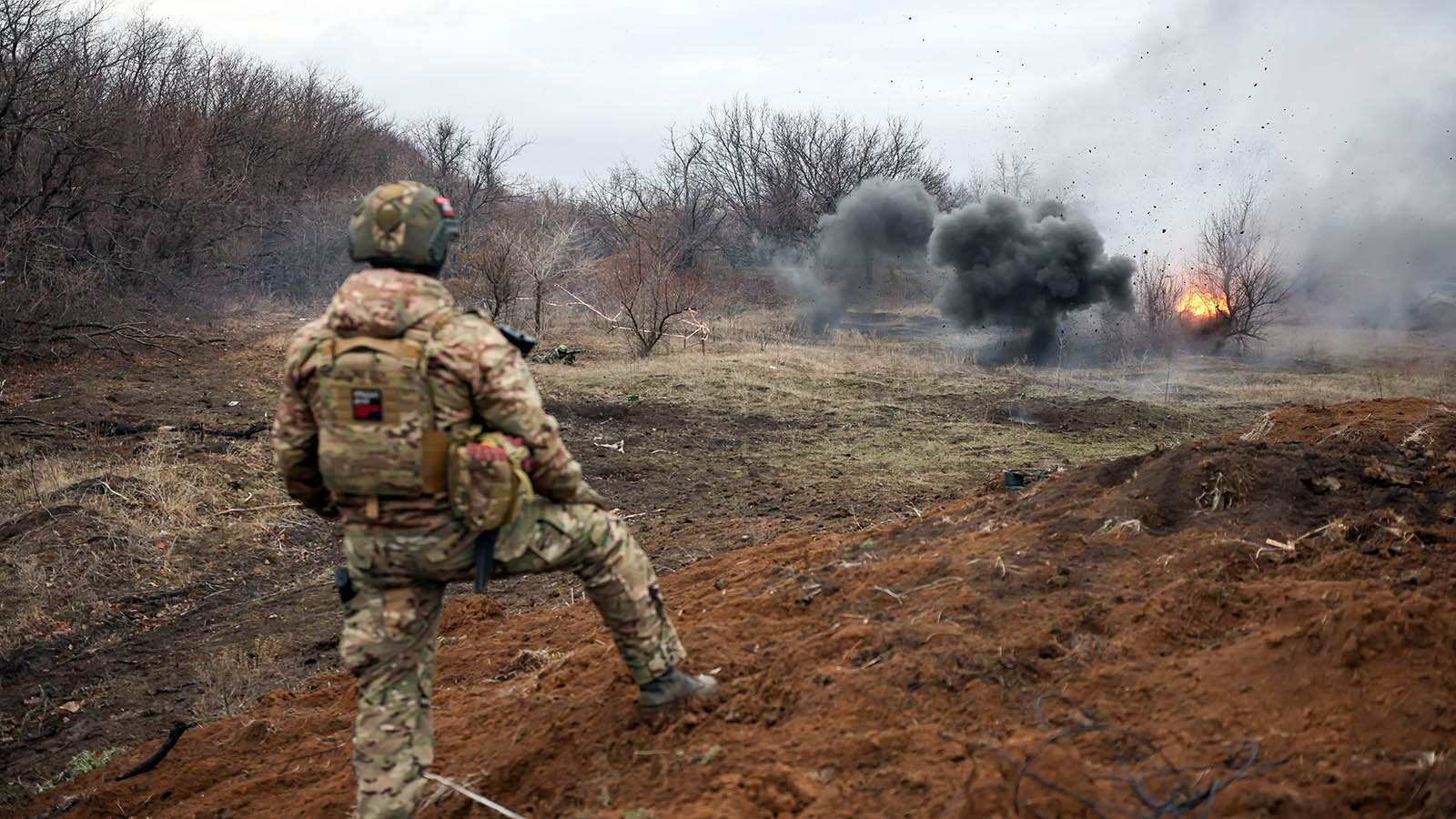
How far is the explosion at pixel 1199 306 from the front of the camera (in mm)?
26047

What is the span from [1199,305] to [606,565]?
26.8 meters

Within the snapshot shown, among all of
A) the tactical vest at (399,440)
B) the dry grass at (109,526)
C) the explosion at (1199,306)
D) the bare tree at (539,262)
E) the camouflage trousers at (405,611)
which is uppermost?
the bare tree at (539,262)

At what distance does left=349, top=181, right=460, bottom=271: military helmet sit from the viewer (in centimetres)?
301

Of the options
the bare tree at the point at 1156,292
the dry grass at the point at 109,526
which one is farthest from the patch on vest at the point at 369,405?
the bare tree at the point at 1156,292

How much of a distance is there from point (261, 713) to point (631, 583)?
8.81 ft

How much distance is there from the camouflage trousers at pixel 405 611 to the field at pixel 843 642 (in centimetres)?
43

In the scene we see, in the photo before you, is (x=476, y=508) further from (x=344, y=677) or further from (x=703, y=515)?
(x=703, y=515)

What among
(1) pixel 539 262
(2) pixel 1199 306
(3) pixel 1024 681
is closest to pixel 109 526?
(3) pixel 1024 681

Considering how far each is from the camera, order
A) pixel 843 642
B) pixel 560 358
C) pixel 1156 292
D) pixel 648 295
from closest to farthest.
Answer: pixel 843 642
pixel 560 358
pixel 648 295
pixel 1156 292

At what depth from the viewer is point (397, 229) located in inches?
118

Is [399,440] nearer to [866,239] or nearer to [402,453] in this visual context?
[402,453]

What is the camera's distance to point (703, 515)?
345 inches

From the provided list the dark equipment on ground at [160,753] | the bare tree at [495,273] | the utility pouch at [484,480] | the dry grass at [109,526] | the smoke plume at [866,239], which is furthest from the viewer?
the smoke plume at [866,239]

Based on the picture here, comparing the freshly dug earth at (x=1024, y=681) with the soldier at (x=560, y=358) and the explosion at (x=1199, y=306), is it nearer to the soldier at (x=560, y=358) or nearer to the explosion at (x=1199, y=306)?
the soldier at (x=560, y=358)
